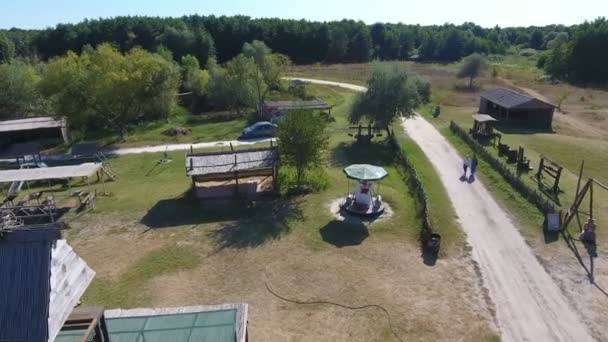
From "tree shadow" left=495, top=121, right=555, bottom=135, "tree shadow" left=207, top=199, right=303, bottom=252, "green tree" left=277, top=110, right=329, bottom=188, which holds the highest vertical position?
"green tree" left=277, top=110, right=329, bottom=188

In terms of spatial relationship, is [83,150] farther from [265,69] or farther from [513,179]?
[513,179]

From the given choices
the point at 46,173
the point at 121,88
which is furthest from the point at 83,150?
the point at 46,173

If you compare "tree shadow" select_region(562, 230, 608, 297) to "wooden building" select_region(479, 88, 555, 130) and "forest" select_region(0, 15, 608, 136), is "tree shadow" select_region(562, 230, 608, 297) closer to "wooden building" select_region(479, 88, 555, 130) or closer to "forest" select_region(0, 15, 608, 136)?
"wooden building" select_region(479, 88, 555, 130)

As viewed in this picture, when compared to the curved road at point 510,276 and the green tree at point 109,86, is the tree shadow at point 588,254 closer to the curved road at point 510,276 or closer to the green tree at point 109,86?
the curved road at point 510,276

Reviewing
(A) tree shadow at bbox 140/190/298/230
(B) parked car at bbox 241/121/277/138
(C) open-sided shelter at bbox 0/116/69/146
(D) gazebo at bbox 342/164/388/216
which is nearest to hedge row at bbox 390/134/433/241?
(D) gazebo at bbox 342/164/388/216

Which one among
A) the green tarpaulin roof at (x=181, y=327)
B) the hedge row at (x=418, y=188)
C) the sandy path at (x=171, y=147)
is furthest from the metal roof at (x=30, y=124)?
the green tarpaulin roof at (x=181, y=327)

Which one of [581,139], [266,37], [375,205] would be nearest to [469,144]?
[581,139]

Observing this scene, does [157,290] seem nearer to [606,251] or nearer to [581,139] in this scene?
[606,251]
